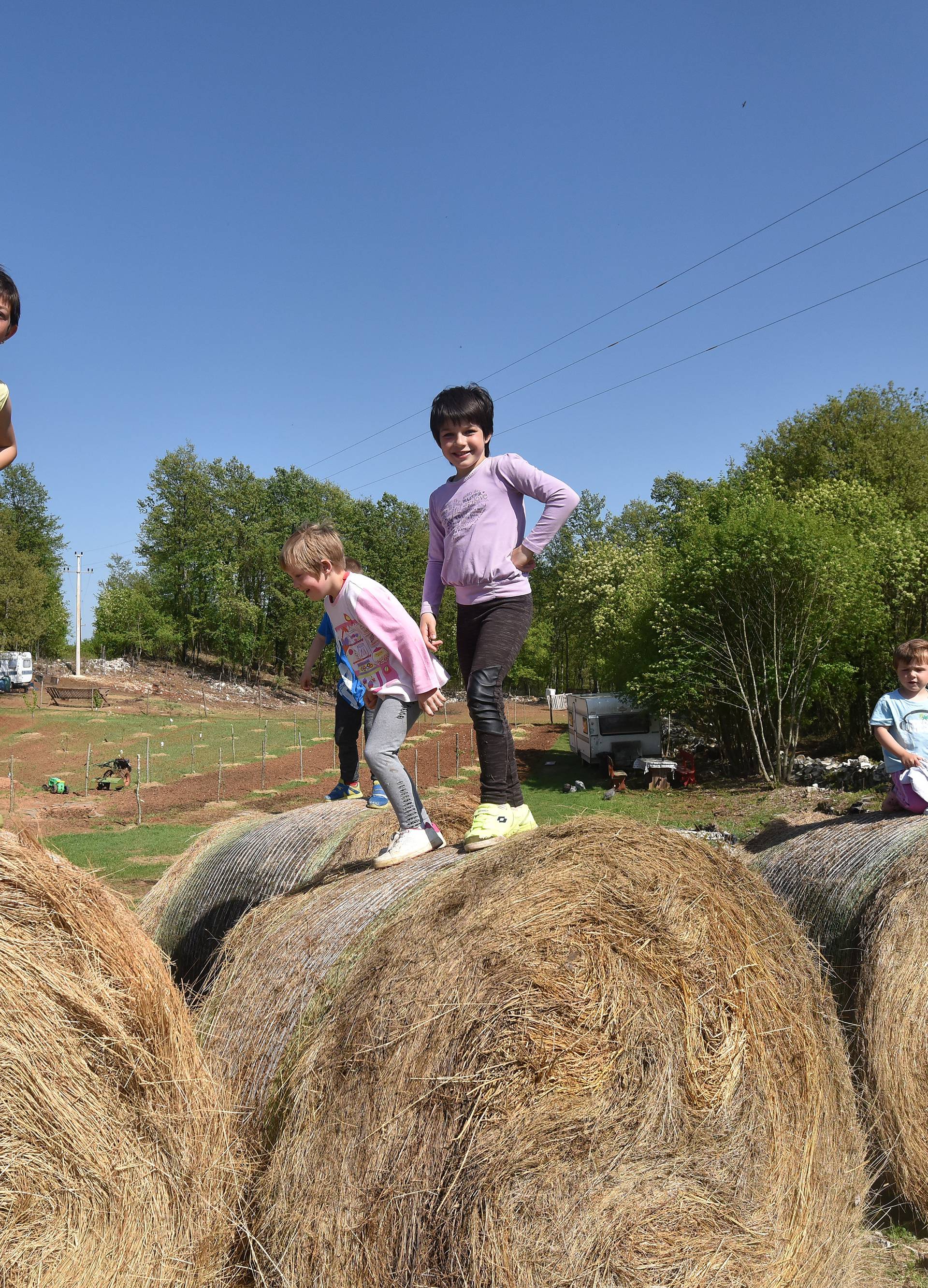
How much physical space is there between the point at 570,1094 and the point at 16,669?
4739cm

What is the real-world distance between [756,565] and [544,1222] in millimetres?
20817

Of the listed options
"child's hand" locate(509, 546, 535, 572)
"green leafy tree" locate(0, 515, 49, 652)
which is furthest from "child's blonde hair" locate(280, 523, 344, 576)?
"green leafy tree" locate(0, 515, 49, 652)

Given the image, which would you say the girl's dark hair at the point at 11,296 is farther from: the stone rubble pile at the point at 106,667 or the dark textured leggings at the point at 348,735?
the stone rubble pile at the point at 106,667

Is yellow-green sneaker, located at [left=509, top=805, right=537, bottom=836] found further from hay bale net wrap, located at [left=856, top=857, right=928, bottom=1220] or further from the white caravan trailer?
the white caravan trailer

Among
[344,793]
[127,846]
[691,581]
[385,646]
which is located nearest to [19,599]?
[691,581]

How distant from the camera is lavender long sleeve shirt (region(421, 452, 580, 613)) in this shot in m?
4.32

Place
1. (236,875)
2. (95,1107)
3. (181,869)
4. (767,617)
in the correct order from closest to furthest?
(95,1107) < (236,875) < (181,869) < (767,617)

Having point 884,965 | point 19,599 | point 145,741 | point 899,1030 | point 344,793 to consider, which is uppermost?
point 19,599

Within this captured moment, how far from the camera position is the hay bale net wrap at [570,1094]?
2.62m

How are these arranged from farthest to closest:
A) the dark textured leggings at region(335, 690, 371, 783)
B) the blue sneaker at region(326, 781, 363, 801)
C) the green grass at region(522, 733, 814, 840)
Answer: the green grass at region(522, 733, 814, 840) → the blue sneaker at region(326, 781, 363, 801) → the dark textured leggings at region(335, 690, 371, 783)

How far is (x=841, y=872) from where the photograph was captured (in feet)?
16.5

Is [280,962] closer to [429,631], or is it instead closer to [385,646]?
[385,646]

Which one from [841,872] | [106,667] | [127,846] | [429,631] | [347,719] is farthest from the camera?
[106,667]

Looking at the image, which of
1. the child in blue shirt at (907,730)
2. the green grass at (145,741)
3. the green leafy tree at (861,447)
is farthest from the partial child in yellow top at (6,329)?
the green leafy tree at (861,447)
